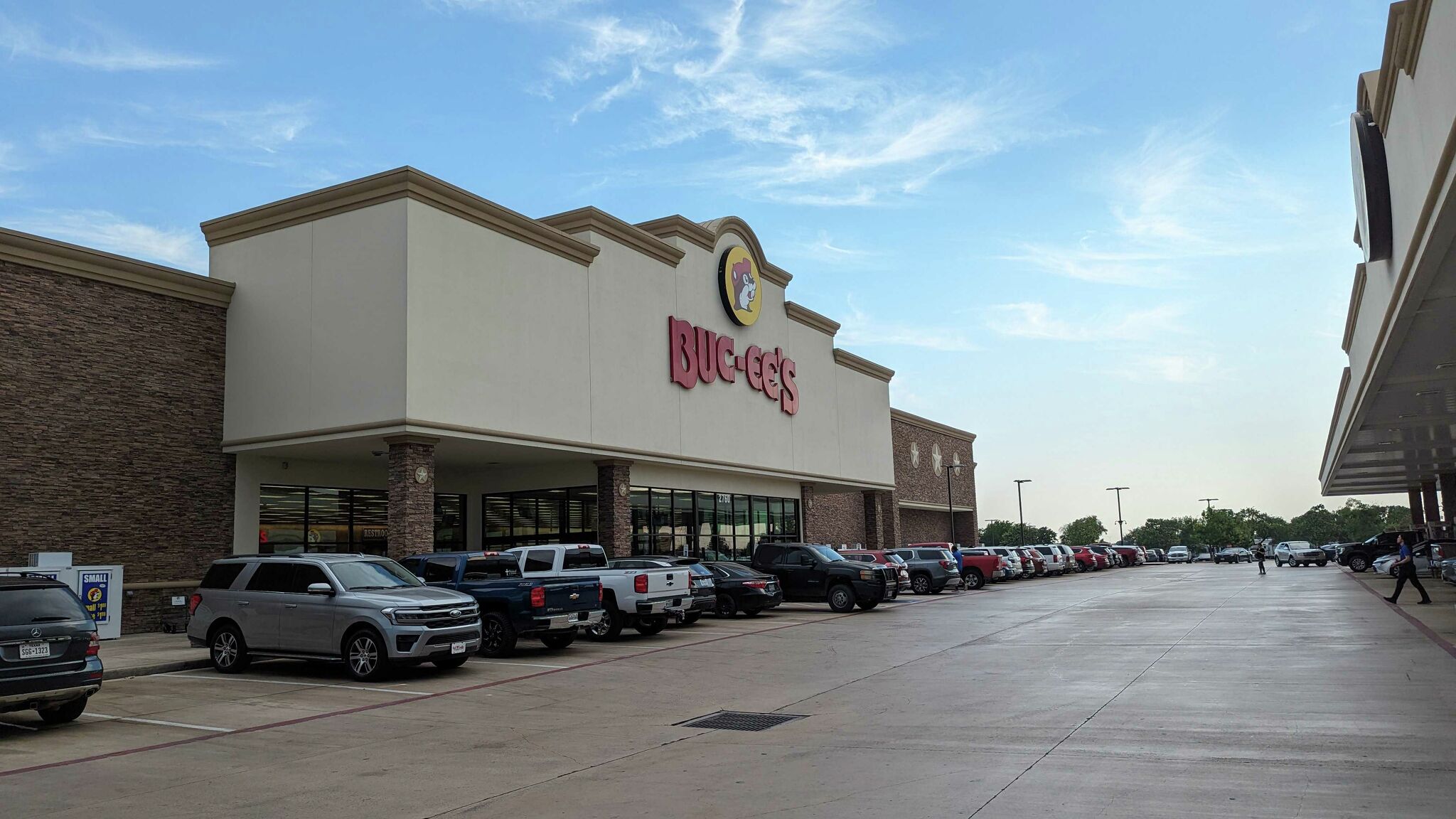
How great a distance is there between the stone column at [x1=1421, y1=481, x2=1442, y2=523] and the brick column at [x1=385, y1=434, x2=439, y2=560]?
49.2 meters

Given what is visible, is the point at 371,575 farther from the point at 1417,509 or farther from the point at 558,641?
the point at 1417,509

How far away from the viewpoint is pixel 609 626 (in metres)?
21.2

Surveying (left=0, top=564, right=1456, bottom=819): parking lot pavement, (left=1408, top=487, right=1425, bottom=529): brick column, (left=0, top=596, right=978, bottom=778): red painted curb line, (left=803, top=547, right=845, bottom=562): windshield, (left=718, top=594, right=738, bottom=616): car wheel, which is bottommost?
(left=0, top=564, right=1456, bottom=819): parking lot pavement

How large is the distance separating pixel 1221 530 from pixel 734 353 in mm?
122083

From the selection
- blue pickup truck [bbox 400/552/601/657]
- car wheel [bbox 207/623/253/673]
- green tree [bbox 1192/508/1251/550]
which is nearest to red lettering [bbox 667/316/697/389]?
blue pickup truck [bbox 400/552/601/657]

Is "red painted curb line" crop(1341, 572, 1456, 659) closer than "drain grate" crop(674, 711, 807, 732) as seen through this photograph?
No

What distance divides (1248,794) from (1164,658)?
8758 millimetres

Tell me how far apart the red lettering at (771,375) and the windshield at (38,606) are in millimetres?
28415

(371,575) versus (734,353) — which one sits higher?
(734,353)

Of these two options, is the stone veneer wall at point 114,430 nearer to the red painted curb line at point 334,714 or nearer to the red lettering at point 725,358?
the red painted curb line at point 334,714

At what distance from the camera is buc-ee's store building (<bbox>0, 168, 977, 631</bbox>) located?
2284 cm

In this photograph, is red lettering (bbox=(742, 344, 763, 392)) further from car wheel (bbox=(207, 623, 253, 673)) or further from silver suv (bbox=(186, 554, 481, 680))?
car wheel (bbox=(207, 623, 253, 673))

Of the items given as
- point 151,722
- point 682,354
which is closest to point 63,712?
point 151,722

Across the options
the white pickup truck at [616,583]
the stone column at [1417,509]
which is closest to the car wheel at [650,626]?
the white pickup truck at [616,583]
